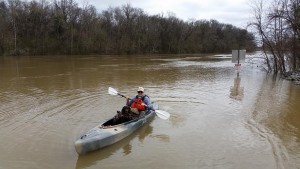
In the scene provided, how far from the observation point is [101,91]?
62.6 ft

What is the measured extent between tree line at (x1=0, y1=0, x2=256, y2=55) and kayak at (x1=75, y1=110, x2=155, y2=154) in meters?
42.2

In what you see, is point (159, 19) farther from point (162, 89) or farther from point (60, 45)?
point (162, 89)

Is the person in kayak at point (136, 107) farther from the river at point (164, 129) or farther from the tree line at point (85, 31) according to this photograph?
the tree line at point (85, 31)

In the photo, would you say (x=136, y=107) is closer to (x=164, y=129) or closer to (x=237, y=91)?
(x=164, y=129)

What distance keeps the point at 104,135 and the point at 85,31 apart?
61.7 meters

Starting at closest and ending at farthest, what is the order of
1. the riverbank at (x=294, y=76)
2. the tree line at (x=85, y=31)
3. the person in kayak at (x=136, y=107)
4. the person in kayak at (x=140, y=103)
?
the person in kayak at (x=136, y=107)
the person in kayak at (x=140, y=103)
the riverbank at (x=294, y=76)
the tree line at (x=85, y=31)

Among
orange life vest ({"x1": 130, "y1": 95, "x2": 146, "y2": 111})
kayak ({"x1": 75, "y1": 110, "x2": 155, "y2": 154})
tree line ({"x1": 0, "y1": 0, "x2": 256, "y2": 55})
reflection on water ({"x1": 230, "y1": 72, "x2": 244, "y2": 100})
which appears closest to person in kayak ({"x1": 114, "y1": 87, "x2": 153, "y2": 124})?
orange life vest ({"x1": 130, "y1": 95, "x2": 146, "y2": 111})

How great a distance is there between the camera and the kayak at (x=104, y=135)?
8.79 metres

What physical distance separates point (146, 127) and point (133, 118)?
76 centimetres

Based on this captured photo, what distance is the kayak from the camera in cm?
879

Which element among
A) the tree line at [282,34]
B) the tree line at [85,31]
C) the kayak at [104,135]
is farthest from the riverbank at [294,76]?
the tree line at [85,31]

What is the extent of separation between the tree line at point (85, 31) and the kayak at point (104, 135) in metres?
42.2

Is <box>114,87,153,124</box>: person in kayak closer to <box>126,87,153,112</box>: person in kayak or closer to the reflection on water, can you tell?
<box>126,87,153,112</box>: person in kayak

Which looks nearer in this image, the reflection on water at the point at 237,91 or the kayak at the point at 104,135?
the kayak at the point at 104,135
